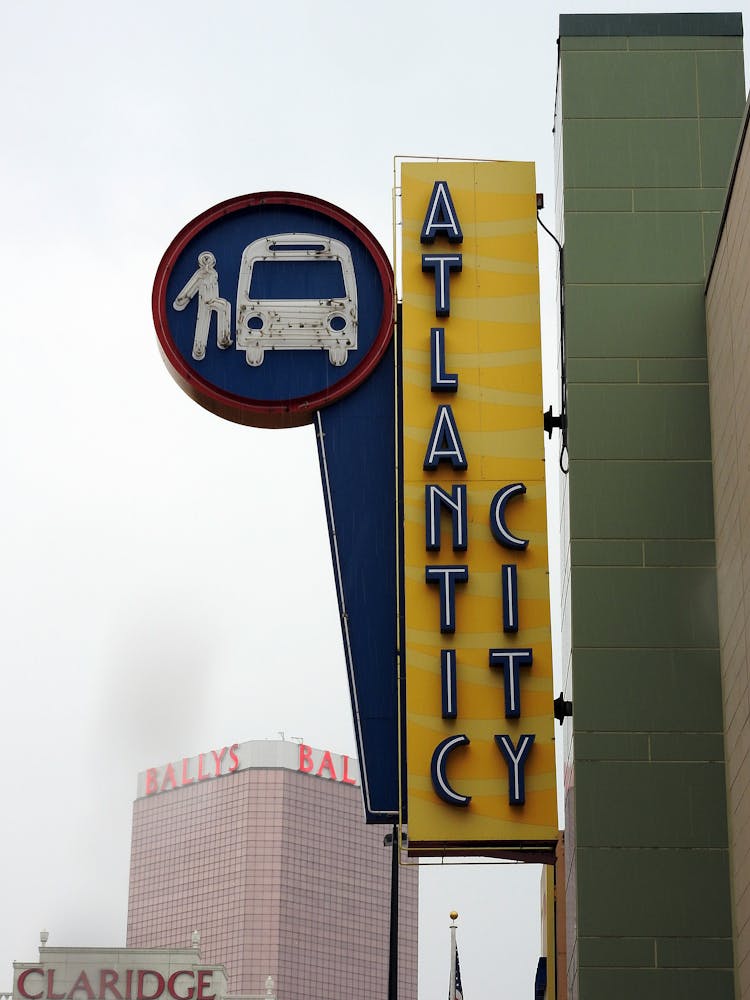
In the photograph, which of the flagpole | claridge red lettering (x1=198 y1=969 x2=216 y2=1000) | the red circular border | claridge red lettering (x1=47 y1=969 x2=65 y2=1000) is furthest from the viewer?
claridge red lettering (x1=47 y1=969 x2=65 y2=1000)

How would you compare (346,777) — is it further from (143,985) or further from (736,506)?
(736,506)

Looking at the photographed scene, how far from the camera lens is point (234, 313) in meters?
25.1

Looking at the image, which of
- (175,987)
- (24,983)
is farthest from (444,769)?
(24,983)

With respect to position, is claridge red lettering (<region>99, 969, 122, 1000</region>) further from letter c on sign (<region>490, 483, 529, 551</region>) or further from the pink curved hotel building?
letter c on sign (<region>490, 483, 529, 551</region>)

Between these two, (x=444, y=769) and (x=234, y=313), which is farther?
(x=234, y=313)

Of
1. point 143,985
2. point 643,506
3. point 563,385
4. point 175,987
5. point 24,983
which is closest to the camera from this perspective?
point 643,506

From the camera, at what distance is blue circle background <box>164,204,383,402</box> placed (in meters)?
24.8

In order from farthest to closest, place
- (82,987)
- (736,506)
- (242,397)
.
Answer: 1. (82,987)
2. (242,397)
3. (736,506)

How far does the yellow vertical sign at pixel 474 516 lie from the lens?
2184 centimetres

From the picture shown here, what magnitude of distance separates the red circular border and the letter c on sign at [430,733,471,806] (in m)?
5.07

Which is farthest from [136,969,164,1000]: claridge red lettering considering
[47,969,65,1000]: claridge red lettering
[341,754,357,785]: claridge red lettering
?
[341,754,357,785]: claridge red lettering

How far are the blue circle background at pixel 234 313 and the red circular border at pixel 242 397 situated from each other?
7 centimetres

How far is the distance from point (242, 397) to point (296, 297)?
1.65 m

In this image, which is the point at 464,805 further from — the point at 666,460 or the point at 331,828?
the point at 331,828
